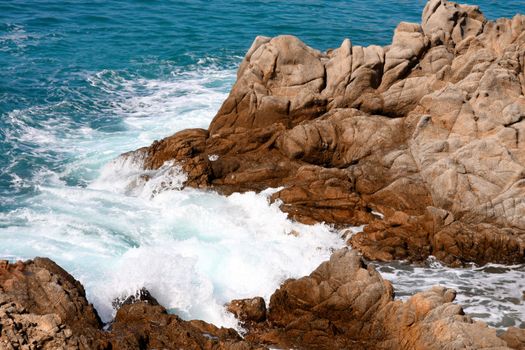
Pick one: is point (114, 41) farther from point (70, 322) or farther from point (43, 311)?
point (70, 322)

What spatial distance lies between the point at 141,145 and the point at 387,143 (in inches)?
488

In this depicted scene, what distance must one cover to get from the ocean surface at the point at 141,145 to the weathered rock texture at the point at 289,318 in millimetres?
1873

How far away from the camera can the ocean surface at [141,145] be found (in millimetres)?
24172

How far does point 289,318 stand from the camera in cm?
2136

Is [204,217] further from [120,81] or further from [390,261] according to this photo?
[120,81]

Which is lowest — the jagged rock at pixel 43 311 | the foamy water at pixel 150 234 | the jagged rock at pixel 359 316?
the foamy water at pixel 150 234

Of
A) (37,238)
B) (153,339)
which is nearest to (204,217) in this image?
(37,238)

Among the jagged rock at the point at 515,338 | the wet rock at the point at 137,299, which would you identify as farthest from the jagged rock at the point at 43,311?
the jagged rock at the point at 515,338

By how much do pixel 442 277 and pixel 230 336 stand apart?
28.0 ft

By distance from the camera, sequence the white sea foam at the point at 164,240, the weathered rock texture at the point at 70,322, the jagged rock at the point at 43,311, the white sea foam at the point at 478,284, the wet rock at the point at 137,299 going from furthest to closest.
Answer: the white sea foam at the point at 164,240
the white sea foam at the point at 478,284
the wet rock at the point at 137,299
the weathered rock texture at the point at 70,322
the jagged rock at the point at 43,311

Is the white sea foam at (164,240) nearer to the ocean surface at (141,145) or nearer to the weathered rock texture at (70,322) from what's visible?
the ocean surface at (141,145)

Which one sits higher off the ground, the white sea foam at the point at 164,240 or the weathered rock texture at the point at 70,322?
the weathered rock texture at the point at 70,322

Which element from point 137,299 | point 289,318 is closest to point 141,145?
point 137,299

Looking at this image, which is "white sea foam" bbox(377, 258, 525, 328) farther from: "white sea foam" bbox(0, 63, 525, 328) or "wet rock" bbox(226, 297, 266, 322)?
"wet rock" bbox(226, 297, 266, 322)
